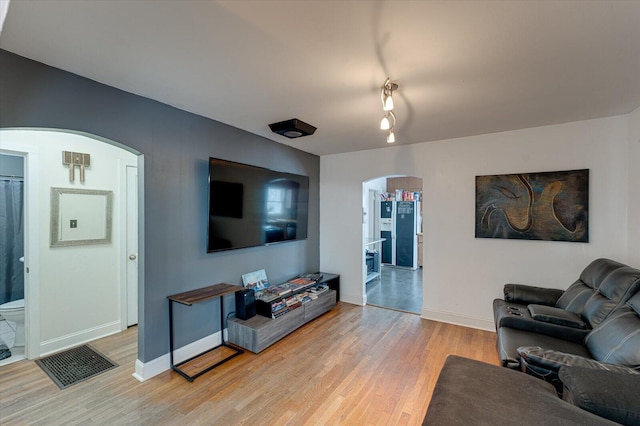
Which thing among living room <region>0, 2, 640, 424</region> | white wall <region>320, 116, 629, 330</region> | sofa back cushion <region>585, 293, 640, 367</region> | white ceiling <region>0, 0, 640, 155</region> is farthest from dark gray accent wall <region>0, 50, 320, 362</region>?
sofa back cushion <region>585, 293, 640, 367</region>

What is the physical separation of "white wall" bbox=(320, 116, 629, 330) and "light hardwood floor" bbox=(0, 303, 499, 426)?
2.27 ft

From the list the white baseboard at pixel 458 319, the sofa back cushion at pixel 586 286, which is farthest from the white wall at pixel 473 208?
the sofa back cushion at pixel 586 286

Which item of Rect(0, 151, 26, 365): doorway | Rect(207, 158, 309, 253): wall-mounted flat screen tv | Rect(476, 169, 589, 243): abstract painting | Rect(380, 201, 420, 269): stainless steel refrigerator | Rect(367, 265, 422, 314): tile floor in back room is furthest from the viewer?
Rect(380, 201, 420, 269): stainless steel refrigerator

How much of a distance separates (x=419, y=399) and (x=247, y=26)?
2.85m

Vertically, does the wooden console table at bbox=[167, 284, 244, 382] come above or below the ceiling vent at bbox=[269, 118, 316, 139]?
below

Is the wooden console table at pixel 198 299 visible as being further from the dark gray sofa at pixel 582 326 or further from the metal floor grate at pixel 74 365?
the dark gray sofa at pixel 582 326

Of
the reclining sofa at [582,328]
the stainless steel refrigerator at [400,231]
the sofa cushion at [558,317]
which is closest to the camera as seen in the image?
the reclining sofa at [582,328]

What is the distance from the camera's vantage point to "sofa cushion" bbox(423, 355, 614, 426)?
3.93ft

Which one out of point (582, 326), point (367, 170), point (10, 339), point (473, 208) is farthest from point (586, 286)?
point (10, 339)

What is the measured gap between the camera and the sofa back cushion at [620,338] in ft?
5.14

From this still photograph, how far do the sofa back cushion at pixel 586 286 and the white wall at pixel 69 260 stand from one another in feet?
15.6

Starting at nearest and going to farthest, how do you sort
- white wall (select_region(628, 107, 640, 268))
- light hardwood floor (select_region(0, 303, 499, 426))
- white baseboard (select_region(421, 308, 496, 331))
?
light hardwood floor (select_region(0, 303, 499, 426)) → white wall (select_region(628, 107, 640, 268)) → white baseboard (select_region(421, 308, 496, 331))

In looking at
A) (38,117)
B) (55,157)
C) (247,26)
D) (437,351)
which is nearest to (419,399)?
(437,351)

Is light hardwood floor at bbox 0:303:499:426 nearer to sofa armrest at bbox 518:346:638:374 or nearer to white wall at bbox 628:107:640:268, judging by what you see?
sofa armrest at bbox 518:346:638:374
